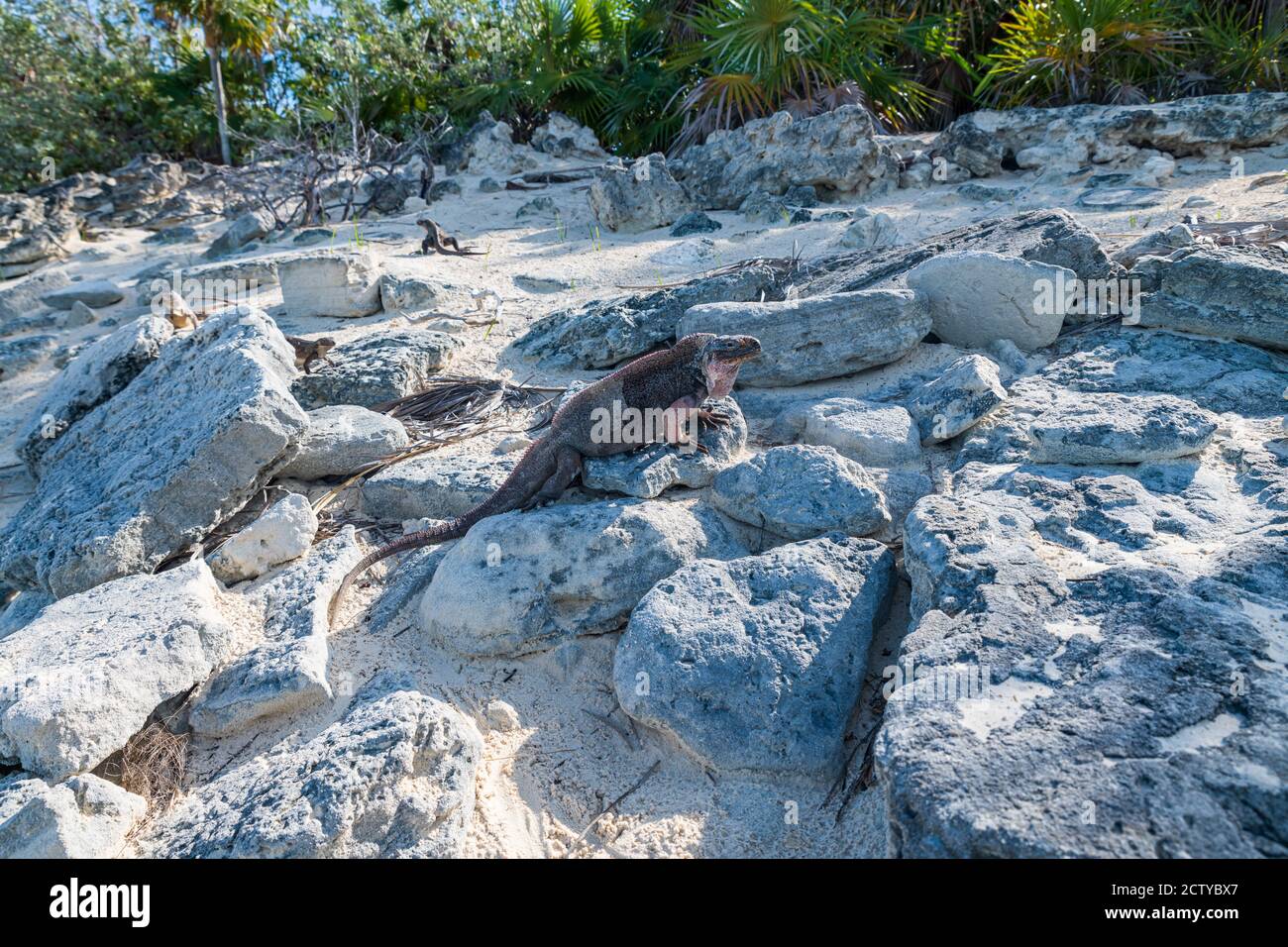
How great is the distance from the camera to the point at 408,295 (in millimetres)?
6469

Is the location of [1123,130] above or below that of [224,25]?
below

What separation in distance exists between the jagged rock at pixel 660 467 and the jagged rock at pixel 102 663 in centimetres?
168

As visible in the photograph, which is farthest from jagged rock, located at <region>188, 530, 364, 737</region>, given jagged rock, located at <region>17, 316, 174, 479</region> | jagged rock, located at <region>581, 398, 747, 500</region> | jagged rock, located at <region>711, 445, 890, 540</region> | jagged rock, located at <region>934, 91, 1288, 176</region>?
jagged rock, located at <region>934, 91, 1288, 176</region>

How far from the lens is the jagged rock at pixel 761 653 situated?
2.63 meters

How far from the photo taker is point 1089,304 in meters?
4.43

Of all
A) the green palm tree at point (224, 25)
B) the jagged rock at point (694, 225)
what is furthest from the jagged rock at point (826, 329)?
the green palm tree at point (224, 25)

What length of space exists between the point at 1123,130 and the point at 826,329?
5.90 meters

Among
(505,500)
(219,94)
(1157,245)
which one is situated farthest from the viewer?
(219,94)

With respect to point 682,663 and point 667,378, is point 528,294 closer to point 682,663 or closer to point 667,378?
point 667,378

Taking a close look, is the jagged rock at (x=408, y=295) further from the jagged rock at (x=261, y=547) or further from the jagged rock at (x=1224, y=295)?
the jagged rock at (x=1224, y=295)

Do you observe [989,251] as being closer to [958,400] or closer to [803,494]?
[958,400]

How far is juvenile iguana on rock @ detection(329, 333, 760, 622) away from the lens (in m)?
3.63

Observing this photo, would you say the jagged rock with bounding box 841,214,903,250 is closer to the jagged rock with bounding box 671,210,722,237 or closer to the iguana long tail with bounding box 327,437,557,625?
the jagged rock with bounding box 671,210,722,237

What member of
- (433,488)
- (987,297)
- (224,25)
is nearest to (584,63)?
(224,25)
